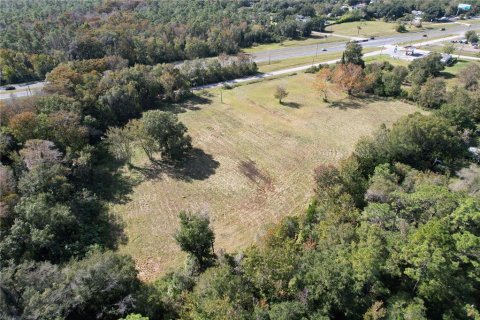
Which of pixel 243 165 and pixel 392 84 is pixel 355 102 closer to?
pixel 392 84

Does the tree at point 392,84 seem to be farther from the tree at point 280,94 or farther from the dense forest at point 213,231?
the tree at point 280,94

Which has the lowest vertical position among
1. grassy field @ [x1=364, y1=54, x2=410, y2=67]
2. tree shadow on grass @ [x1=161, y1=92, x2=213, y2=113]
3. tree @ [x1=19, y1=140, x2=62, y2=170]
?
tree shadow on grass @ [x1=161, y1=92, x2=213, y2=113]

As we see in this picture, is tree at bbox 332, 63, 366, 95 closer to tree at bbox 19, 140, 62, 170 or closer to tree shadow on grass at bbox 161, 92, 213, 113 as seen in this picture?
tree shadow on grass at bbox 161, 92, 213, 113

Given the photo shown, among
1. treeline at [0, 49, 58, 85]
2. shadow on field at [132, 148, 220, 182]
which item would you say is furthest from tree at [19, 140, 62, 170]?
treeline at [0, 49, 58, 85]

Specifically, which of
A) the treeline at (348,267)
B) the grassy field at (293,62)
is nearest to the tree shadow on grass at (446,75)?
the grassy field at (293,62)

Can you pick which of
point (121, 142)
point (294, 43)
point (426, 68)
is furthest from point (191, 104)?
point (294, 43)

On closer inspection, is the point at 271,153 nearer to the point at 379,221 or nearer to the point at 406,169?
the point at 406,169
